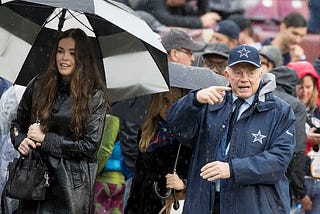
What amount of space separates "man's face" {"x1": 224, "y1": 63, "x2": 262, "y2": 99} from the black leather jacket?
1084 millimetres

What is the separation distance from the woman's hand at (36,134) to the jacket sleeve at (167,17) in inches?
293

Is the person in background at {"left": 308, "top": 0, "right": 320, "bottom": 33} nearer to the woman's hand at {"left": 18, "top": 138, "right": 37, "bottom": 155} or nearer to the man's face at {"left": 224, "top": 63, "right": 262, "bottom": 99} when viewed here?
the man's face at {"left": 224, "top": 63, "right": 262, "bottom": 99}

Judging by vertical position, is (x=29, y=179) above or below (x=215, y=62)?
below

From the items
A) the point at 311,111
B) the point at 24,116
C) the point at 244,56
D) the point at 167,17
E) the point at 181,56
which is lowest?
the point at 24,116

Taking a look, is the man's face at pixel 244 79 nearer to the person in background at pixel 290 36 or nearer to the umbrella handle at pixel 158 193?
the umbrella handle at pixel 158 193

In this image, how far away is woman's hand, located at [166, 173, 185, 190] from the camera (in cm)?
895

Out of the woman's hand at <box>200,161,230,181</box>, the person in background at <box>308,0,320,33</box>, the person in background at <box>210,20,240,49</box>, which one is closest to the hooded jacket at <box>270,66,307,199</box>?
the woman's hand at <box>200,161,230,181</box>

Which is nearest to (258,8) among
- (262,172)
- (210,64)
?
(210,64)

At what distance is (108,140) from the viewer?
1059 centimetres

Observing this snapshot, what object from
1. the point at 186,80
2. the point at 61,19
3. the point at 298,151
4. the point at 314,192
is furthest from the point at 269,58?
the point at 61,19

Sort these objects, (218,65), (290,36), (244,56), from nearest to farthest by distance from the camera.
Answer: (244,56), (218,65), (290,36)

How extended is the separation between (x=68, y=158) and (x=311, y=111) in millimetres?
3679

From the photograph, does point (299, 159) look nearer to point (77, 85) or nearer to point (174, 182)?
point (174, 182)

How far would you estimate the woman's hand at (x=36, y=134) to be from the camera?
863 centimetres
